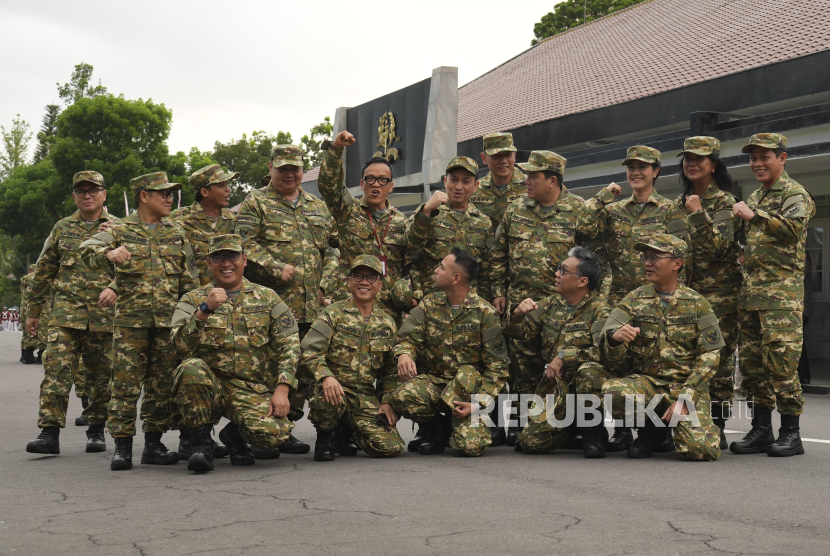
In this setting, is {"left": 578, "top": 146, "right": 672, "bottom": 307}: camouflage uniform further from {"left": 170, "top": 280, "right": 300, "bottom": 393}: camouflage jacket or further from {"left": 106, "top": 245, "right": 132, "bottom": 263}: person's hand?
{"left": 106, "top": 245, "right": 132, "bottom": 263}: person's hand

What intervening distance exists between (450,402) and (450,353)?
45 centimetres

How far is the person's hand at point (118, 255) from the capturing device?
6520 mm

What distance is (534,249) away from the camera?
24.9 feet

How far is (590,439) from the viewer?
22.4 feet

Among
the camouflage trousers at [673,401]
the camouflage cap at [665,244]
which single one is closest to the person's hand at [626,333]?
the camouflage trousers at [673,401]

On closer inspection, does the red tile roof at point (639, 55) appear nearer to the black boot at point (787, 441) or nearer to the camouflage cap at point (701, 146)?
the camouflage cap at point (701, 146)

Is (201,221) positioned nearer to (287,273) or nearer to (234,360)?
(287,273)

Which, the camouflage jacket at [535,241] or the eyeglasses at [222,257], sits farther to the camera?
the camouflage jacket at [535,241]

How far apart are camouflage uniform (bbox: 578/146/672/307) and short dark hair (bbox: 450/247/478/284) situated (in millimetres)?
982

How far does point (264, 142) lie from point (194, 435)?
5424 cm

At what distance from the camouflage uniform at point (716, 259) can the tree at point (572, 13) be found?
34963 millimetres

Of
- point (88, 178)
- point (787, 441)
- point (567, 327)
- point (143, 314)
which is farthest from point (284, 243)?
point (787, 441)

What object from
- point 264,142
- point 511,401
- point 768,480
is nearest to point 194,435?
point 511,401

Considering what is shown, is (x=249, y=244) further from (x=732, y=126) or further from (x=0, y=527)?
(x=732, y=126)
